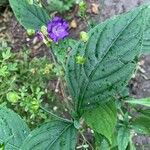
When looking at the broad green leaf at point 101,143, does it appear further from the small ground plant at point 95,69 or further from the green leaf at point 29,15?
the green leaf at point 29,15

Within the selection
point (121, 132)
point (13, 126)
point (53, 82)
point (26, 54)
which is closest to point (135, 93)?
point (53, 82)

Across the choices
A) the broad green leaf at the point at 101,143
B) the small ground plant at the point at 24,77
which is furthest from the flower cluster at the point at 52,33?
the small ground plant at the point at 24,77

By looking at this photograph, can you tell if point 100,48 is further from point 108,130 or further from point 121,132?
point 121,132

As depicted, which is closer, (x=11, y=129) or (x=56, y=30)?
(x=56, y=30)

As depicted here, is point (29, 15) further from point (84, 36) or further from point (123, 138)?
point (123, 138)

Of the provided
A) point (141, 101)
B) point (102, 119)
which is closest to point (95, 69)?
point (102, 119)
